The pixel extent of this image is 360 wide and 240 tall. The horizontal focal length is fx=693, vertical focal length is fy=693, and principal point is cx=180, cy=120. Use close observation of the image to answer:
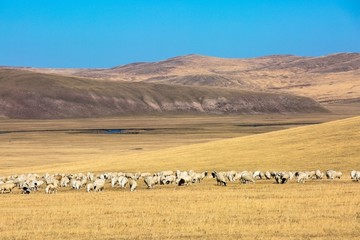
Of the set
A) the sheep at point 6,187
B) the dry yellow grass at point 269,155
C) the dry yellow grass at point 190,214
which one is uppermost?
Answer: the dry yellow grass at point 269,155

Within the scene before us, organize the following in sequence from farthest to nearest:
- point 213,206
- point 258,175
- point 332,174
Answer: point 258,175 < point 332,174 < point 213,206

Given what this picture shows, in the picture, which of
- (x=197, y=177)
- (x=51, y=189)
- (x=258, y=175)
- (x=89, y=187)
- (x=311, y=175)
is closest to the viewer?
(x=89, y=187)

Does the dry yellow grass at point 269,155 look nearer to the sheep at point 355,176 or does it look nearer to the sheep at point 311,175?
the sheep at point 311,175

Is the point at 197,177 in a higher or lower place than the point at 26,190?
higher

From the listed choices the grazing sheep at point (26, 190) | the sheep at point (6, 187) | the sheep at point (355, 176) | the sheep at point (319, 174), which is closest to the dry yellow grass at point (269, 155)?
the sheep at point (319, 174)

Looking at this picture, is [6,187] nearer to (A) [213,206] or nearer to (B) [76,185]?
(B) [76,185]

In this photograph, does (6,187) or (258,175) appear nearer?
(6,187)

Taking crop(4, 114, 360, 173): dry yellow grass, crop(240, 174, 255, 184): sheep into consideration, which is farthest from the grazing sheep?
crop(4, 114, 360, 173): dry yellow grass

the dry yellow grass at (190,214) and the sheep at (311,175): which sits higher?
the sheep at (311,175)

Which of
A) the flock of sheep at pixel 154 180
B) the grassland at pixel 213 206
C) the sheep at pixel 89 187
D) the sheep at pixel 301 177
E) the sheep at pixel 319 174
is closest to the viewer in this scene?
the grassland at pixel 213 206

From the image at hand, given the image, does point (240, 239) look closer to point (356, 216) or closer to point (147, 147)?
point (356, 216)

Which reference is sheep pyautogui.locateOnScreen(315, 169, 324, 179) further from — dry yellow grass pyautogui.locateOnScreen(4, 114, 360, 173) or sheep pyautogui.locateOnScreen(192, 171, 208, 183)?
sheep pyautogui.locateOnScreen(192, 171, 208, 183)

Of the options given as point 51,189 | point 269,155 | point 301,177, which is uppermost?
point 269,155

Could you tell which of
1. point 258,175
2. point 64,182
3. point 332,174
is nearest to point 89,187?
point 64,182
